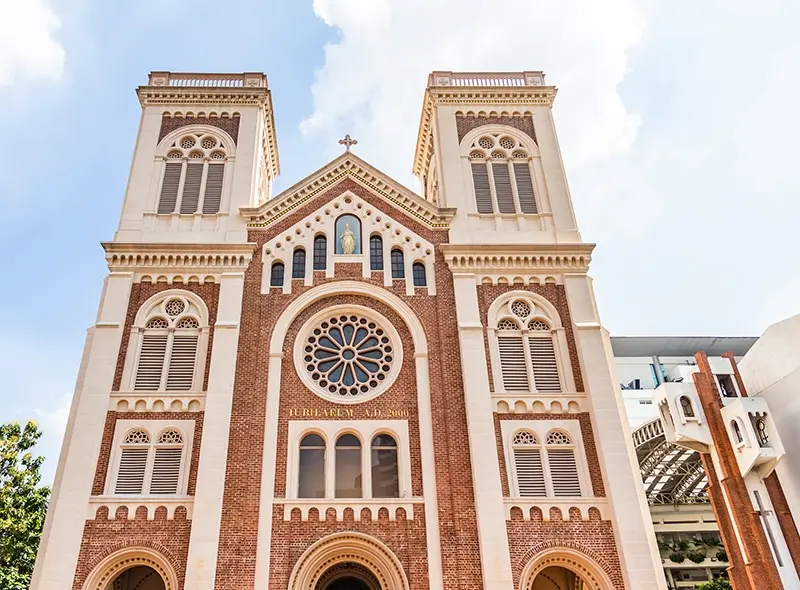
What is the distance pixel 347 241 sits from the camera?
27219 mm

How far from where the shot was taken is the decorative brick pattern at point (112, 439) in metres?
21.5

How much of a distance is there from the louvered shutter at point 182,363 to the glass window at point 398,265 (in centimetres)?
828

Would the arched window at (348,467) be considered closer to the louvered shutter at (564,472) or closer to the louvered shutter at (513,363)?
the louvered shutter at (513,363)

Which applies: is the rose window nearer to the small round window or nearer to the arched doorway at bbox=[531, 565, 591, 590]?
the small round window

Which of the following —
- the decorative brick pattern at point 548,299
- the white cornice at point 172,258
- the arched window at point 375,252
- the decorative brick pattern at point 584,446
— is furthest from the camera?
the arched window at point 375,252

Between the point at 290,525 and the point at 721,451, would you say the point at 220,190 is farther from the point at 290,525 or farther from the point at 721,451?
the point at 721,451

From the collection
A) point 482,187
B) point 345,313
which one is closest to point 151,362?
point 345,313

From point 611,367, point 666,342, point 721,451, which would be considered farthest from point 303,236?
point 666,342

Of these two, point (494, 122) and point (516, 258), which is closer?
point (516, 258)

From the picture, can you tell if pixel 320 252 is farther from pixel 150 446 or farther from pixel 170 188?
pixel 150 446

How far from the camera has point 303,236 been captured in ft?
89.2

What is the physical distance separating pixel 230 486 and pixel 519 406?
410 inches

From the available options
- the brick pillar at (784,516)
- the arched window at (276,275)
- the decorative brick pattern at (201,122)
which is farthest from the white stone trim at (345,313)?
the brick pillar at (784,516)

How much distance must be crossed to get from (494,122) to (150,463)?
21.2m
